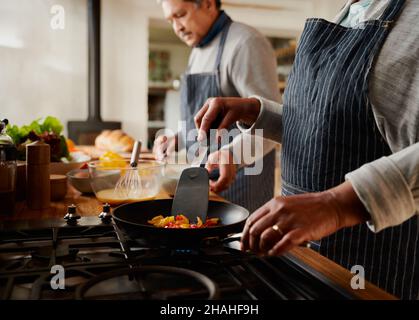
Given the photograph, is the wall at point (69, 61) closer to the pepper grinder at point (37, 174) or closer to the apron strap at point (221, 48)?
the apron strap at point (221, 48)

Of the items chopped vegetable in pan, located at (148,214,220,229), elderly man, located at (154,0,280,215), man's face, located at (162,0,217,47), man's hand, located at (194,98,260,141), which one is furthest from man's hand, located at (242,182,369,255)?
man's face, located at (162,0,217,47)

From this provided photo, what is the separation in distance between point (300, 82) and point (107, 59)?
3060 mm

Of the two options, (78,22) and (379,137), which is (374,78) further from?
(78,22)

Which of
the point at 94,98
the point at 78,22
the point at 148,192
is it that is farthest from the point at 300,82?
the point at 78,22

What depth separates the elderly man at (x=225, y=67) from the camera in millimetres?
1948

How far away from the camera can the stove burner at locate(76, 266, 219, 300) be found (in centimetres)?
58

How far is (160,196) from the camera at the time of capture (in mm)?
1381

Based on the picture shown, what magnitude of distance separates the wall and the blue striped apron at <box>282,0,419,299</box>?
3.06 meters

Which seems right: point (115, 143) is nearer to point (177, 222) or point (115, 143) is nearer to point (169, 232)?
point (177, 222)

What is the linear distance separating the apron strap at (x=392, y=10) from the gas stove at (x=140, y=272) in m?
0.57

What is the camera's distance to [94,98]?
12.3ft

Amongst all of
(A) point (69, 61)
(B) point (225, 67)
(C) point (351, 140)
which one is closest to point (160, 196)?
(C) point (351, 140)

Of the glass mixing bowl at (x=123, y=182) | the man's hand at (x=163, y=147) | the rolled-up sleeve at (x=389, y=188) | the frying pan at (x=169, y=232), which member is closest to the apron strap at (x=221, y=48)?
the man's hand at (x=163, y=147)
